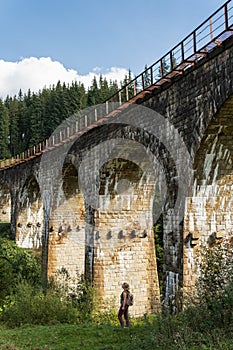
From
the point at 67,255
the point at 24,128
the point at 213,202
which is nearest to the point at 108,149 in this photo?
the point at 213,202

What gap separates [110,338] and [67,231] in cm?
1482

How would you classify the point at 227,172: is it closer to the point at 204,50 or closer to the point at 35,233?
the point at 204,50

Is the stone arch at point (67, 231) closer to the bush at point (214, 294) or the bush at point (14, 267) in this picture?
the bush at point (14, 267)

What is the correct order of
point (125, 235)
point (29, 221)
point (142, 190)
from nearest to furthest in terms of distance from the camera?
point (125, 235) < point (142, 190) < point (29, 221)

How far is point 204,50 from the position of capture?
35.8ft

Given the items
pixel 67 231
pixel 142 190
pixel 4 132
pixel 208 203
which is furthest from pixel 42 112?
pixel 208 203

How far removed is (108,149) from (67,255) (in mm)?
9568

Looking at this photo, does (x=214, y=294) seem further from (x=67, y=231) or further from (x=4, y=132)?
(x=4, y=132)

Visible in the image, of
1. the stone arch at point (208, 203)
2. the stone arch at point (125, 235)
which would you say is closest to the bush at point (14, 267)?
the stone arch at point (125, 235)

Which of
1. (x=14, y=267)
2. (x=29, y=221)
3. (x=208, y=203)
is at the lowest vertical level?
(x=14, y=267)

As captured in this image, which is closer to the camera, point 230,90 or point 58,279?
point 230,90

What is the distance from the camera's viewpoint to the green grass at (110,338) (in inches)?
278

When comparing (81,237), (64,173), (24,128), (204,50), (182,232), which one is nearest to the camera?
(204,50)

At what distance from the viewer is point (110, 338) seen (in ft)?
33.1
